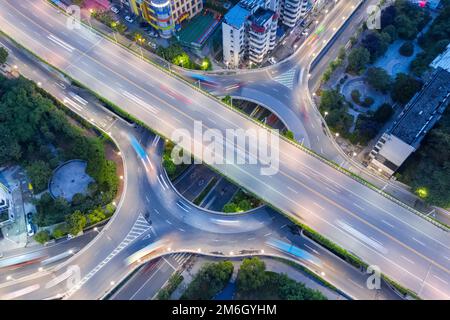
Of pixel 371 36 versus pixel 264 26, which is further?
pixel 371 36

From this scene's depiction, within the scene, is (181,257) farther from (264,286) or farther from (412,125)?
(412,125)

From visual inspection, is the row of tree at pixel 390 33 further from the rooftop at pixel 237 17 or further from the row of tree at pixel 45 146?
the row of tree at pixel 45 146

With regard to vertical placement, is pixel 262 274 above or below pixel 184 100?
below

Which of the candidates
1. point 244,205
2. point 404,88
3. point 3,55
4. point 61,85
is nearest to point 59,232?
point 244,205

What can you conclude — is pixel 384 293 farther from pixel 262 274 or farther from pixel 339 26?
pixel 339 26

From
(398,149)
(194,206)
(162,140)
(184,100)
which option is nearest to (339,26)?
(398,149)

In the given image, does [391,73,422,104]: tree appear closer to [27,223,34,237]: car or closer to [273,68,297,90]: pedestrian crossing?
[273,68,297,90]: pedestrian crossing

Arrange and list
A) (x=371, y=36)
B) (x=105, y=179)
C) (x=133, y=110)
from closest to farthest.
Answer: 1. (x=105, y=179)
2. (x=133, y=110)
3. (x=371, y=36)
